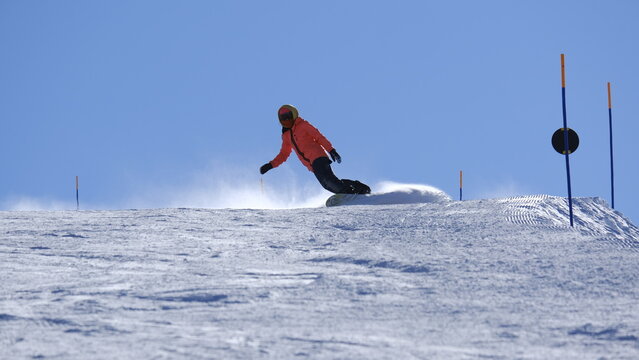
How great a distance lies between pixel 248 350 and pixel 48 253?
3819 mm

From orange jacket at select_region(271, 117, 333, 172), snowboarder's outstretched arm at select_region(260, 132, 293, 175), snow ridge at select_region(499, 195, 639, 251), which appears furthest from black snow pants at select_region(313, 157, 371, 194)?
snow ridge at select_region(499, 195, 639, 251)

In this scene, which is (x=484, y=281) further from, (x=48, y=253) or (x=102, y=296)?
(x=48, y=253)

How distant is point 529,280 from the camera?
585 centimetres

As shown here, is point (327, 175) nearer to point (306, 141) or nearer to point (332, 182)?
point (332, 182)

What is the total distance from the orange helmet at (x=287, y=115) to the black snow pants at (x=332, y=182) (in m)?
0.70

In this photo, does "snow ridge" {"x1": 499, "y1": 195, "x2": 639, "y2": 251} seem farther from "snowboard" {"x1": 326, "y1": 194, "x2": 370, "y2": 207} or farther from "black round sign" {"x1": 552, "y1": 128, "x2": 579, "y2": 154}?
"snowboard" {"x1": 326, "y1": 194, "x2": 370, "y2": 207}

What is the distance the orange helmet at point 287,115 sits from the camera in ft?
42.8

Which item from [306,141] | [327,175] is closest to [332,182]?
[327,175]

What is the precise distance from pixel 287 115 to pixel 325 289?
7.68 meters

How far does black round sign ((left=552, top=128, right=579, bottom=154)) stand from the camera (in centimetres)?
921

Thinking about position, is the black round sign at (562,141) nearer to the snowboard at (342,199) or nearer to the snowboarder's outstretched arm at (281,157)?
the snowboard at (342,199)

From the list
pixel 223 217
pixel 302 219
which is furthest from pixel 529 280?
pixel 223 217

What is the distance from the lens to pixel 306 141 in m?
13.1

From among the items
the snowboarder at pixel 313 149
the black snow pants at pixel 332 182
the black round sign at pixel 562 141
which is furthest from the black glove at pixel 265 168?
the black round sign at pixel 562 141
